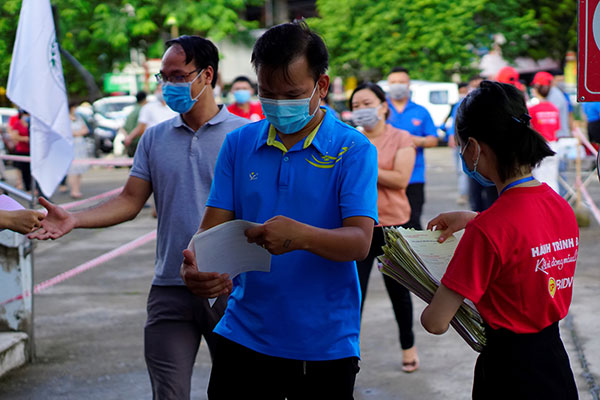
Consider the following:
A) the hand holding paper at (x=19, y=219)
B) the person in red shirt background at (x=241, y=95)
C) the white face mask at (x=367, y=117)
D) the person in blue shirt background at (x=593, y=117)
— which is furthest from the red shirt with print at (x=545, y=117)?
the hand holding paper at (x=19, y=219)

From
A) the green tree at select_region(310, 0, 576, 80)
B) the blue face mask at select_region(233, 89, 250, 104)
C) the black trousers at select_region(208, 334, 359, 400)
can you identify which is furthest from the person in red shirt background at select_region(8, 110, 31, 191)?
the green tree at select_region(310, 0, 576, 80)

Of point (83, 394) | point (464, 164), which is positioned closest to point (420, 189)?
point (83, 394)

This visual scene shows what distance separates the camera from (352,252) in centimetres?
252

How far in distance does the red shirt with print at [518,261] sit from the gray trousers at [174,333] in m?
1.49

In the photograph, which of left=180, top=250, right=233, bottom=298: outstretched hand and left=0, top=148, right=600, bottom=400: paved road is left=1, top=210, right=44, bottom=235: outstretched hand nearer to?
left=180, top=250, right=233, bottom=298: outstretched hand

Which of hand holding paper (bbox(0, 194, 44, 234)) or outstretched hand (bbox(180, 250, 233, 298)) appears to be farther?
hand holding paper (bbox(0, 194, 44, 234))

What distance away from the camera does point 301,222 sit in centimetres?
255

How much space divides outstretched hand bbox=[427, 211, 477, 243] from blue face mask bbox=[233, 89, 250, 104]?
7583 mm

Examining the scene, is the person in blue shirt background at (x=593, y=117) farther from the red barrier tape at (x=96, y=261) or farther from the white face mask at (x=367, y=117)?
the red barrier tape at (x=96, y=261)

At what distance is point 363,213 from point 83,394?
3.21 m

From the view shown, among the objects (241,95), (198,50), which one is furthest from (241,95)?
(198,50)

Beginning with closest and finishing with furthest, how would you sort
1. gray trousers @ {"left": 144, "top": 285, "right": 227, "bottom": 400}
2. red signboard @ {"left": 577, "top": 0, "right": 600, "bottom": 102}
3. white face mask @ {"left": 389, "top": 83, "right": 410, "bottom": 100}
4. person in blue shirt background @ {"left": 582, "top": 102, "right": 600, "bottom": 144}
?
red signboard @ {"left": 577, "top": 0, "right": 600, "bottom": 102}
gray trousers @ {"left": 144, "top": 285, "right": 227, "bottom": 400}
white face mask @ {"left": 389, "top": 83, "right": 410, "bottom": 100}
person in blue shirt background @ {"left": 582, "top": 102, "right": 600, "bottom": 144}

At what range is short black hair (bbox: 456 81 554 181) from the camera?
243 centimetres

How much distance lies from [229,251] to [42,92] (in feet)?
10.3
